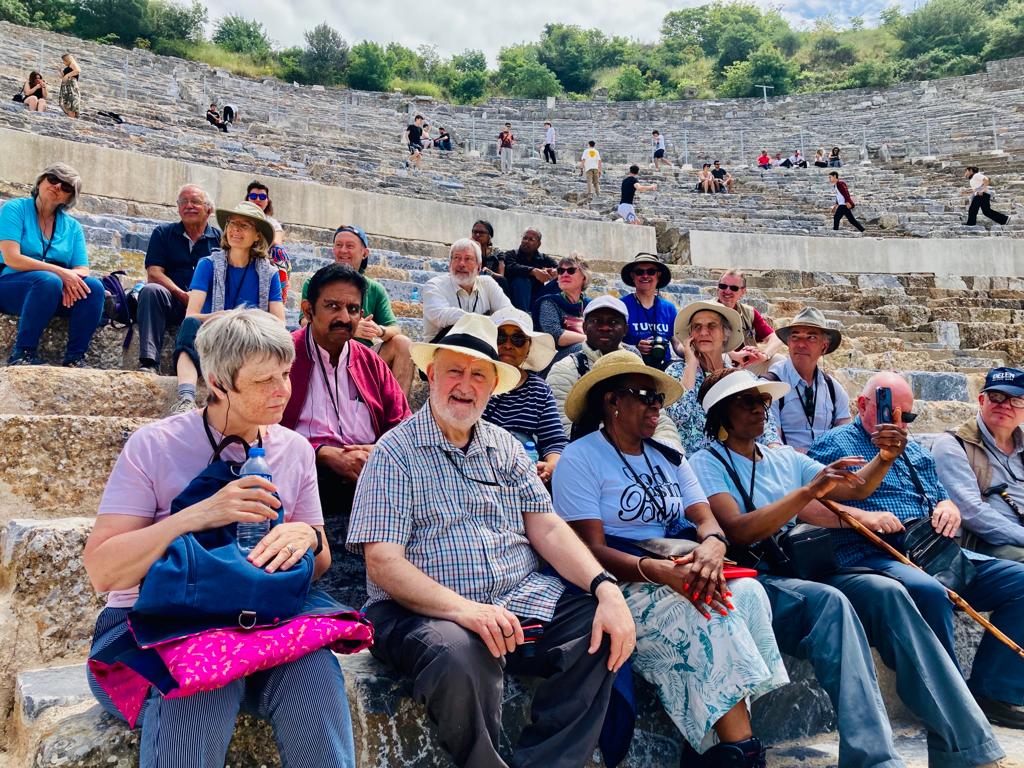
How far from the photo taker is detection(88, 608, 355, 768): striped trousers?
186 centimetres

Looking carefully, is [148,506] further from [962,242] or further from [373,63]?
[373,63]

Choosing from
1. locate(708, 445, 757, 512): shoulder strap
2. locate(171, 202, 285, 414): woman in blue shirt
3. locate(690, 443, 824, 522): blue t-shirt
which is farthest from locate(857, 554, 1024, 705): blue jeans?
locate(171, 202, 285, 414): woman in blue shirt

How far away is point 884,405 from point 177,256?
12.8 feet

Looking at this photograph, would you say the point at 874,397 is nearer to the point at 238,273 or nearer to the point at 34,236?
the point at 238,273

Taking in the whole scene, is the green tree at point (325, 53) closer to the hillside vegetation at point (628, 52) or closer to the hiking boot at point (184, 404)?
the hillside vegetation at point (628, 52)

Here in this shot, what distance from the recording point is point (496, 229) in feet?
34.8

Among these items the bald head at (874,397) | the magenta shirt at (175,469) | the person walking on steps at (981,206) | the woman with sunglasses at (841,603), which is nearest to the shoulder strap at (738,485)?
the woman with sunglasses at (841,603)

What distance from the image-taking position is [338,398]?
3.35 m

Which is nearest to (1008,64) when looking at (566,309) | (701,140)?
(701,140)

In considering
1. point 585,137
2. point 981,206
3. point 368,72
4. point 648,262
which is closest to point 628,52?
point 368,72

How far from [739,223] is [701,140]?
16988 mm

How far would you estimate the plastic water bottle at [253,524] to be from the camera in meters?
2.12

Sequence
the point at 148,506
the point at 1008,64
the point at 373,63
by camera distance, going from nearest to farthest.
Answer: the point at 148,506 < the point at 1008,64 < the point at 373,63

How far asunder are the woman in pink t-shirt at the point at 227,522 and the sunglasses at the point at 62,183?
8.35 feet
